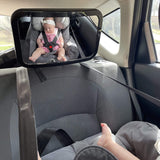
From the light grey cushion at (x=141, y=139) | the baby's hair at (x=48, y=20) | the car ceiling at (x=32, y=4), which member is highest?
the car ceiling at (x=32, y=4)

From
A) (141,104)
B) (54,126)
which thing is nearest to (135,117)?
(141,104)

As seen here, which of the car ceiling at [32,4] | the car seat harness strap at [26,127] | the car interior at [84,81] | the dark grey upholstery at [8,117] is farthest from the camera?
the car ceiling at [32,4]

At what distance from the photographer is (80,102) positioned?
3.50 feet

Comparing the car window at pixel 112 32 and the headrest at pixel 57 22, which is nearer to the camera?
the headrest at pixel 57 22

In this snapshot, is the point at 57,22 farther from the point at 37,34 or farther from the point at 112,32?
the point at 112,32

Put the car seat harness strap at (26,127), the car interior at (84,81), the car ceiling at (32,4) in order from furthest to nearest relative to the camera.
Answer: the car ceiling at (32,4)
the car interior at (84,81)
the car seat harness strap at (26,127)

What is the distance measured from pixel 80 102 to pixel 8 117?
18.5 inches

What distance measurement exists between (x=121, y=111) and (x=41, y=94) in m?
0.52

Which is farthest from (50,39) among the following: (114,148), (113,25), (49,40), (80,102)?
(113,25)

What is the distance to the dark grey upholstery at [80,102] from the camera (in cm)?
96

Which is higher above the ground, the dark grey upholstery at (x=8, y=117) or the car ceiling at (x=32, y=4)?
the car ceiling at (x=32, y=4)

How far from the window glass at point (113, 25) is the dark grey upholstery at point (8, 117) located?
87 cm

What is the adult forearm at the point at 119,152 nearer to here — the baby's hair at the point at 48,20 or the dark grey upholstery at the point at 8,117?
the dark grey upholstery at the point at 8,117

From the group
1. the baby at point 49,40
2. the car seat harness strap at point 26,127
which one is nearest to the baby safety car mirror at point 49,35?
the baby at point 49,40
